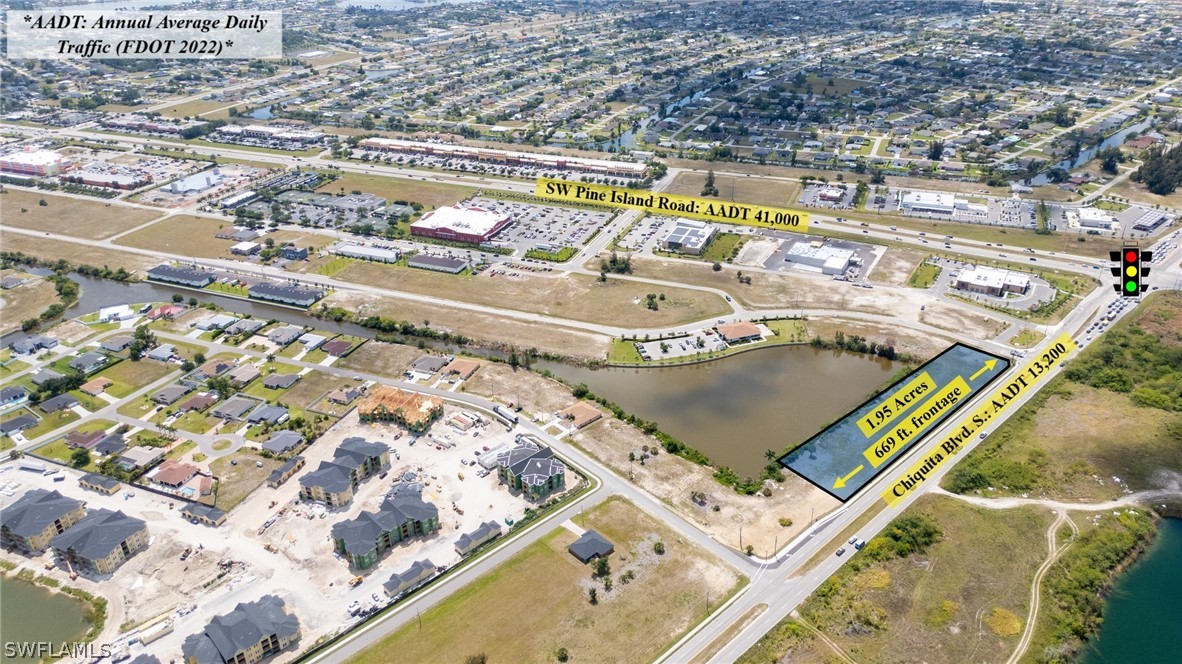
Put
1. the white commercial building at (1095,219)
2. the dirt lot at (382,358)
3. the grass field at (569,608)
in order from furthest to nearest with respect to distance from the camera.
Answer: the white commercial building at (1095,219)
the dirt lot at (382,358)
the grass field at (569,608)

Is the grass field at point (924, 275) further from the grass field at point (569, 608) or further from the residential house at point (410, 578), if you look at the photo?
the residential house at point (410, 578)

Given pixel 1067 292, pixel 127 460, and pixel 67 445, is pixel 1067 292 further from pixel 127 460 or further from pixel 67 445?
pixel 67 445

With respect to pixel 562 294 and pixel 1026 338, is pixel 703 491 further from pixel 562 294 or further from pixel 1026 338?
pixel 1026 338

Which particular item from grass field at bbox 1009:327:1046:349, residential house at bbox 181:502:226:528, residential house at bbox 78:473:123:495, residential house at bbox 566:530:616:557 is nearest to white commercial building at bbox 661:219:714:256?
grass field at bbox 1009:327:1046:349

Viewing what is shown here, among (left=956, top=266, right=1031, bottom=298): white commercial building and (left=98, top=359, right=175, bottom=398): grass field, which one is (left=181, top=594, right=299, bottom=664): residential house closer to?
(left=98, top=359, right=175, bottom=398): grass field

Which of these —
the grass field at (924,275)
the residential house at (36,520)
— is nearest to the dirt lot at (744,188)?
the grass field at (924,275)

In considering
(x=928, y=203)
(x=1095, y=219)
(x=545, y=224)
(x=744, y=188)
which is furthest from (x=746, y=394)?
(x=1095, y=219)
